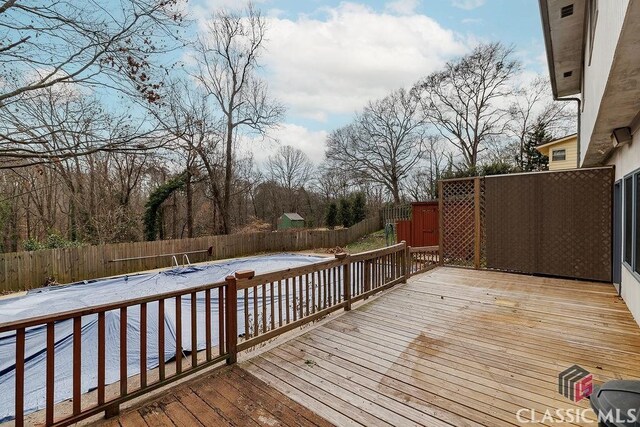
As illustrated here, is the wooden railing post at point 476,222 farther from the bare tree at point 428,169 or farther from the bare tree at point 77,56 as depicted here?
the bare tree at point 428,169

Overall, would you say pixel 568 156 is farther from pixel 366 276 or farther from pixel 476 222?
pixel 366 276

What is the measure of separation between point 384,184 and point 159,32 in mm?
19881

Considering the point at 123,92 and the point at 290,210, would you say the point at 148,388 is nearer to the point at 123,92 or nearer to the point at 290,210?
the point at 123,92

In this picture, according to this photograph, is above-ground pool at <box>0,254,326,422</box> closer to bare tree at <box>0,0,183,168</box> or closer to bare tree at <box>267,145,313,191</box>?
bare tree at <box>0,0,183,168</box>

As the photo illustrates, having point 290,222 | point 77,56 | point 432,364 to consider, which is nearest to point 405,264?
point 432,364

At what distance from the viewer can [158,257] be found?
12234 mm

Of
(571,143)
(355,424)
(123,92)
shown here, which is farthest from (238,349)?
(571,143)

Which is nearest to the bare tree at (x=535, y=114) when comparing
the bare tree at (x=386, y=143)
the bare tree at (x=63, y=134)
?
the bare tree at (x=386, y=143)

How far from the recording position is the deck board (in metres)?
2.25

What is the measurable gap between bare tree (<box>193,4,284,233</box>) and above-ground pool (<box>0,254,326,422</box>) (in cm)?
839

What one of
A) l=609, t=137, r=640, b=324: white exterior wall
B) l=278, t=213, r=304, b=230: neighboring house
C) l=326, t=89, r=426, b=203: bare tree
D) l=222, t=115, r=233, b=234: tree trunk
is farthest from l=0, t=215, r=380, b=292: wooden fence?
l=609, t=137, r=640, b=324: white exterior wall

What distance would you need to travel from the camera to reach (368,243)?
56.4ft

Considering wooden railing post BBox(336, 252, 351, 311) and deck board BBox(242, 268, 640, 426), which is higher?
wooden railing post BBox(336, 252, 351, 311)

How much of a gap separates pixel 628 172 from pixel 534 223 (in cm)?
227
